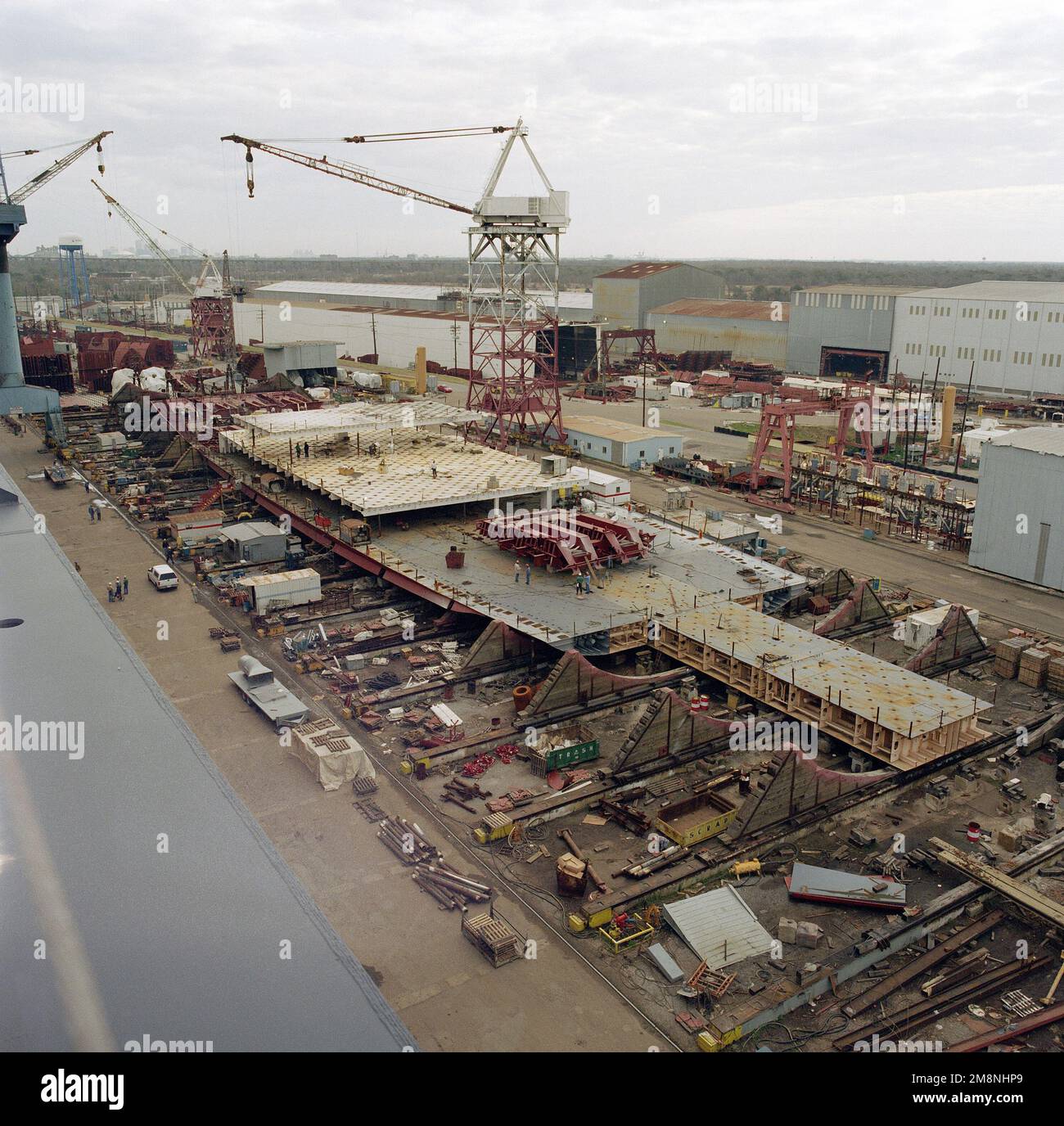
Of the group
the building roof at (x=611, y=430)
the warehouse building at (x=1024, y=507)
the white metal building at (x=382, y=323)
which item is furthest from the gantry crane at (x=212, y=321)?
the warehouse building at (x=1024, y=507)

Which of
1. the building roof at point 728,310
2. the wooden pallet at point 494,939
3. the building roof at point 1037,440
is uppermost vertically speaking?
the building roof at point 728,310

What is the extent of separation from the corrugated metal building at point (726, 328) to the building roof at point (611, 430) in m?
31.6

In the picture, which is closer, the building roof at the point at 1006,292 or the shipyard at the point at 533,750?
the shipyard at the point at 533,750

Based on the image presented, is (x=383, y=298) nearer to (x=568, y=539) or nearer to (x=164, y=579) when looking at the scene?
(x=164, y=579)

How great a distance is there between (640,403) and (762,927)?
5714cm

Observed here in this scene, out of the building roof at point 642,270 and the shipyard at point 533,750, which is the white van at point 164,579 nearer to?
the shipyard at point 533,750

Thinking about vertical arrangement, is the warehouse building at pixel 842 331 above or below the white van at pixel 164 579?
above

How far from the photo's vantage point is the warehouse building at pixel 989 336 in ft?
200

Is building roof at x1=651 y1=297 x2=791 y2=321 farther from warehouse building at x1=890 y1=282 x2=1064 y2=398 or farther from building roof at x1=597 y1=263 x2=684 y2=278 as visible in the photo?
warehouse building at x1=890 y1=282 x2=1064 y2=398

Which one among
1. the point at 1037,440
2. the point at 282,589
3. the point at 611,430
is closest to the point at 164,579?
the point at 282,589

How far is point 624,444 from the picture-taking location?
47844 millimetres

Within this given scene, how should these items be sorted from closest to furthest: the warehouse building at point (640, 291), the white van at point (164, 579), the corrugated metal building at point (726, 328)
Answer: the white van at point (164, 579) → the corrugated metal building at point (726, 328) → the warehouse building at point (640, 291)

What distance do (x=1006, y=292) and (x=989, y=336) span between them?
3367 millimetres

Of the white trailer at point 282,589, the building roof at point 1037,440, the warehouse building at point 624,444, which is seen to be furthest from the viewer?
the warehouse building at point 624,444
